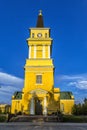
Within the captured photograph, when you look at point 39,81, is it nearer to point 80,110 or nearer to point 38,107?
point 38,107

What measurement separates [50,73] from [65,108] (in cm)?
1020

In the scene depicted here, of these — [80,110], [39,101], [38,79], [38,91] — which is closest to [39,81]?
[38,79]

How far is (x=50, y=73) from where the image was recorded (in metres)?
44.5

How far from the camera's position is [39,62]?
45.8m

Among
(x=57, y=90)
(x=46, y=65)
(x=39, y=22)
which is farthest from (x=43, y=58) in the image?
(x=39, y=22)

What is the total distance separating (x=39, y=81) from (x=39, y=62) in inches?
152

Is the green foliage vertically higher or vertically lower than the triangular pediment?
lower

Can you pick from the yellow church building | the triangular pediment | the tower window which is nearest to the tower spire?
the yellow church building

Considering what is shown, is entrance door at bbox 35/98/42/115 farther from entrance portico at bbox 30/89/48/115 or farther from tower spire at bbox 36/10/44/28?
tower spire at bbox 36/10/44/28

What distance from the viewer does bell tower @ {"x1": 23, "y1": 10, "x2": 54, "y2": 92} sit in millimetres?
44125

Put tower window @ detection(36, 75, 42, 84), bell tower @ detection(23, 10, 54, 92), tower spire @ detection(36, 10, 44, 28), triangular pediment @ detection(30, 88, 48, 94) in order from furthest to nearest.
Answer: tower spire @ detection(36, 10, 44, 28), tower window @ detection(36, 75, 42, 84), bell tower @ detection(23, 10, 54, 92), triangular pediment @ detection(30, 88, 48, 94)

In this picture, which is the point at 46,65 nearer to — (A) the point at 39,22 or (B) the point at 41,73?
(B) the point at 41,73

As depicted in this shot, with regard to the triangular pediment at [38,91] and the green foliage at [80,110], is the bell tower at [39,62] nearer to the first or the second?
the triangular pediment at [38,91]

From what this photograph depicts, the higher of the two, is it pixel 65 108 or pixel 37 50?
pixel 37 50
